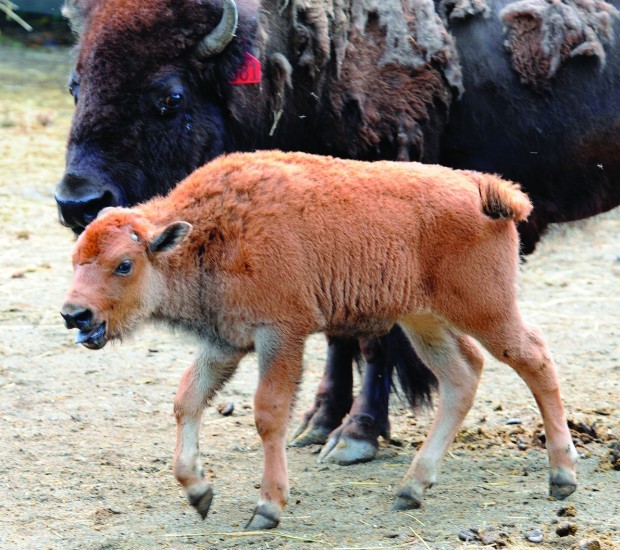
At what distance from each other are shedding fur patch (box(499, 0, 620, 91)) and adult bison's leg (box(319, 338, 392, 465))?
4.96ft

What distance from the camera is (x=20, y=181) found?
10.1 metres

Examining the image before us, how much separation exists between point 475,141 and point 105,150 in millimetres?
1790

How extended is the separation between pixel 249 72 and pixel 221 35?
8.2 inches

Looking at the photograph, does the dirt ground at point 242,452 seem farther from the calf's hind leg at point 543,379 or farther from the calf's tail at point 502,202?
the calf's tail at point 502,202

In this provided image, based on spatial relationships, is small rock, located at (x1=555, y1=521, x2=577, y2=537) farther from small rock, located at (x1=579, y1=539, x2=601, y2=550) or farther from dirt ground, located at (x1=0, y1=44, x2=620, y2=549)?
small rock, located at (x1=579, y1=539, x2=601, y2=550)

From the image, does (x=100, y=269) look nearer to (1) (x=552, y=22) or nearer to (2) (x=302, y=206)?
(2) (x=302, y=206)

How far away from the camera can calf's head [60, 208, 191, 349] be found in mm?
3951

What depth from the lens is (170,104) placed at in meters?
5.24

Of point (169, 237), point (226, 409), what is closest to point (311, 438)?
point (226, 409)

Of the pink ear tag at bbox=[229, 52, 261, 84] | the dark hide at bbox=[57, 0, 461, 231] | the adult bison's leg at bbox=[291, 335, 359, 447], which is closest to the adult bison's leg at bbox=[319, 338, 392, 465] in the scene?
the adult bison's leg at bbox=[291, 335, 359, 447]

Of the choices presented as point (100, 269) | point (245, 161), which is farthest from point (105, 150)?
point (100, 269)

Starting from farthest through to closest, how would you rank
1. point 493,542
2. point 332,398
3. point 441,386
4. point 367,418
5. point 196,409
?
point 332,398 < point 367,418 < point 441,386 < point 196,409 < point 493,542

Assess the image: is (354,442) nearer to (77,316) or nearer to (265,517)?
(265,517)

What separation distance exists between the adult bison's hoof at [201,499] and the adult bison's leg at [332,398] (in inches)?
53.3
